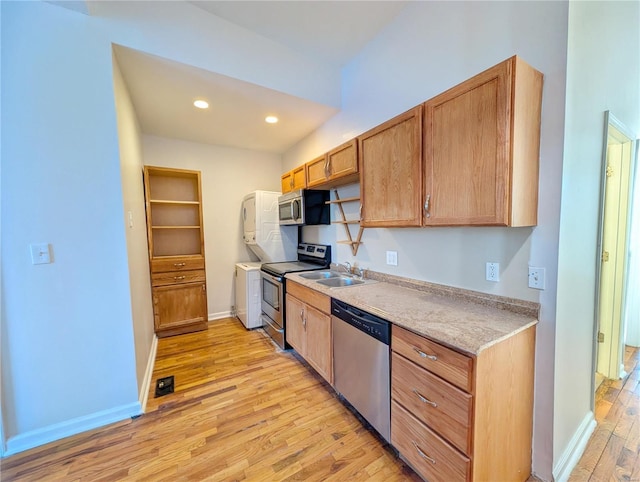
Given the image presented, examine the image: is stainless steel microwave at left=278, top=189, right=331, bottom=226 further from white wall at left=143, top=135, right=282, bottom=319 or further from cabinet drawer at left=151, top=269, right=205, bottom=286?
cabinet drawer at left=151, top=269, right=205, bottom=286

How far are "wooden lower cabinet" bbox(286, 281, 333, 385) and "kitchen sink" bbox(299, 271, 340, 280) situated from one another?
0.18m

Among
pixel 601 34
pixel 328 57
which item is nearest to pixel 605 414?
pixel 601 34

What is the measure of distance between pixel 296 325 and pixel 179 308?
1.69 metres

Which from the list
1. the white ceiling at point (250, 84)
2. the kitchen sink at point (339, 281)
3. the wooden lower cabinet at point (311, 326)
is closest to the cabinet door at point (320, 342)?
the wooden lower cabinet at point (311, 326)

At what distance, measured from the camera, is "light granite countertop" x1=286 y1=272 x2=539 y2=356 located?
1133 millimetres

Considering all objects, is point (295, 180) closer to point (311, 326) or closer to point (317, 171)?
point (317, 171)

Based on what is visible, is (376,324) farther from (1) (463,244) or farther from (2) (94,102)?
A: (2) (94,102)

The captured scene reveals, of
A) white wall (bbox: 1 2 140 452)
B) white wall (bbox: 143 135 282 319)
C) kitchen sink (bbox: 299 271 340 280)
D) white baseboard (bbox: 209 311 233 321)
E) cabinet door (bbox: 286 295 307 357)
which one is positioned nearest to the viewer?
white wall (bbox: 1 2 140 452)

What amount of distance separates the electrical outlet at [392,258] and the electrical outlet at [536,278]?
3.09ft

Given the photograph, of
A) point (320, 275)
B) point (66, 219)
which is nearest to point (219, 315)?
point (320, 275)

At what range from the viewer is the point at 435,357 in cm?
118

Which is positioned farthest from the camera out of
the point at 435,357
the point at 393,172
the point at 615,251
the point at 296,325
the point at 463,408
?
the point at 296,325

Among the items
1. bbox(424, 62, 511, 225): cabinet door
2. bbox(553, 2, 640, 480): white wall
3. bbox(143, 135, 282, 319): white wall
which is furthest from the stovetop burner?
bbox(553, 2, 640, 480): white wall

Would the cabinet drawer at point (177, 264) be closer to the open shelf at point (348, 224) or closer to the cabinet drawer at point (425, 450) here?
the open shelf at point (348, 224)
